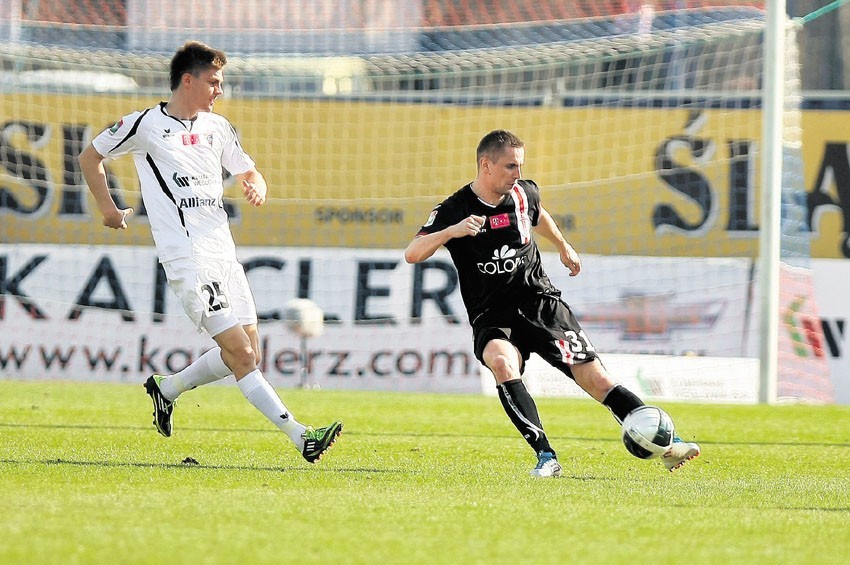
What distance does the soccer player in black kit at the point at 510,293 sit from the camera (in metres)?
6.54

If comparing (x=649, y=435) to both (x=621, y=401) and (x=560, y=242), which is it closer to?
(x=621, y=401)

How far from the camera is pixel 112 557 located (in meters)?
3.89

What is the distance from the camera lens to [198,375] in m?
7.09

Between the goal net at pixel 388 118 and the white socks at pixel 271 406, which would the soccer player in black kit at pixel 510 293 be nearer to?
the white socks at pixel 271 406

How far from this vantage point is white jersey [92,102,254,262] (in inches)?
261

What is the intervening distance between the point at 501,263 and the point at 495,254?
6cm

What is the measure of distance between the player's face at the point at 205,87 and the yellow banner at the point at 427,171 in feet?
33.8

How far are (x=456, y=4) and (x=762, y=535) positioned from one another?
44.2ft

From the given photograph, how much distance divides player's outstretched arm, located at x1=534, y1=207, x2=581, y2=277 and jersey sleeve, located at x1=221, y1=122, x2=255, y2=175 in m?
1.67

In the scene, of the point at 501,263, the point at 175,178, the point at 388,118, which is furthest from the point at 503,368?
the point at 388,118

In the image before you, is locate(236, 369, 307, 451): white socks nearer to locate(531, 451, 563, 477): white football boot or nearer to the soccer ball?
locate(531, 451, 563, 477): white football boot

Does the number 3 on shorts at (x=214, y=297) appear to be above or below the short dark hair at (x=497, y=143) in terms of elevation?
below

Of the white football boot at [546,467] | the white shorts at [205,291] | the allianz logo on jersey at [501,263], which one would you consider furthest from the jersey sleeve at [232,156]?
the white football boot at [546,467]

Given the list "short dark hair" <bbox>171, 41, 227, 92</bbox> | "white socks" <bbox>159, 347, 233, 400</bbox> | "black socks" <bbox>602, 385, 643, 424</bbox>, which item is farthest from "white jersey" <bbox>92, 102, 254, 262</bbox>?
"black socks" <bbox>602, 385, 643, 424</bbox>
